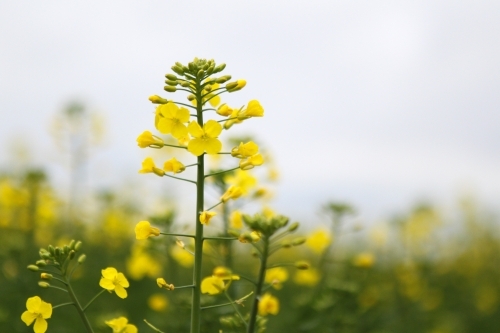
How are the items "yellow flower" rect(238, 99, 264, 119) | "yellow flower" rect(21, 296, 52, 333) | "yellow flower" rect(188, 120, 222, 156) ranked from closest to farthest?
"yellow flower" rect(21, 296, 52, 333), "yellow flower" rect(188, 120, 222, 156), "yellow flower" rect(238, 99, 264, 119)

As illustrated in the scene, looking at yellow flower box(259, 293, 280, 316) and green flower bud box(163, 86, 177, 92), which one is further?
yellow flower box(259, 293, 280, 316)

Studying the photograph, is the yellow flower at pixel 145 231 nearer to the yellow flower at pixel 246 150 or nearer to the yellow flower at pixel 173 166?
the yellow flower at pixel 173 166

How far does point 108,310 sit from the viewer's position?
7.00 meters

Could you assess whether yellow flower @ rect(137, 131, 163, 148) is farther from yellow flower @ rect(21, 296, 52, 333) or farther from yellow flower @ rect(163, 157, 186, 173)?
yellow flower @ rect(21, 296, 52, 333)

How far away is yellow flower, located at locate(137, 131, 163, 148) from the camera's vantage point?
9.70ft

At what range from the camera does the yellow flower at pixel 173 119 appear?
2713 mm

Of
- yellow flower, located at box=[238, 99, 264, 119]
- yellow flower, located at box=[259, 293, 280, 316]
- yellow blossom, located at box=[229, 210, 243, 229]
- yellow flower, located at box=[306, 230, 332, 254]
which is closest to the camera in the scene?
yellow flower, located at box=[238, 99, 264, 119]

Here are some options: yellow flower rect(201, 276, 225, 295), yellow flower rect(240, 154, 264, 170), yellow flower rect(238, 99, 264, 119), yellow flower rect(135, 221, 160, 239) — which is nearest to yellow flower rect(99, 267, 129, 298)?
yellow flower rect(135, 221, 160, 239)

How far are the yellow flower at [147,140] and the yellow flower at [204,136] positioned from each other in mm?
361

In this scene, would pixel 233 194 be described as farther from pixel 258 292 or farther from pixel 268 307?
pixel 268 307

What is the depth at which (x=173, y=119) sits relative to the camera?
275 cm

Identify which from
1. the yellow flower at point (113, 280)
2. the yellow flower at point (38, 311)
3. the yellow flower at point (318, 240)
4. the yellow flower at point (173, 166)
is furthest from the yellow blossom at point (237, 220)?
the yellow flower at point (318, 240)

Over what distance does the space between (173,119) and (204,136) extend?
0.69 ft

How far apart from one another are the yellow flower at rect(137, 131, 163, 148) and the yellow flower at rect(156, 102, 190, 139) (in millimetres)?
190
